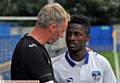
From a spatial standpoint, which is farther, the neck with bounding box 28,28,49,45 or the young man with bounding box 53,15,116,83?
the young man with bounding box 53,15,116,83

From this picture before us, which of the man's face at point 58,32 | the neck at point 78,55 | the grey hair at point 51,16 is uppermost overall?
the grey hair at point 51,16

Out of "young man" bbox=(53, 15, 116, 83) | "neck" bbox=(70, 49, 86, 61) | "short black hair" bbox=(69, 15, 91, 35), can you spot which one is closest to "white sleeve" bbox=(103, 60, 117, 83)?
"young man" bbox=(53, 15, 116, 83)

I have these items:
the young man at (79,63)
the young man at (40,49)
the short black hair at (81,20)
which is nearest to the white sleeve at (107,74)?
the young man at (79,63)

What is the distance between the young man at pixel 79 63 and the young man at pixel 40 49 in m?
0.54

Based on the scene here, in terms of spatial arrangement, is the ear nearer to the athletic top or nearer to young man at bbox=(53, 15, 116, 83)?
young man at bbox=(53, 15, 116, 83)

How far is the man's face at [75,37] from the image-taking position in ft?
12.3

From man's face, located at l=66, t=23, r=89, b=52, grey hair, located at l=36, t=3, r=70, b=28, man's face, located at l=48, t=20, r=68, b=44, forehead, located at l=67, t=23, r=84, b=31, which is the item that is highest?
grey hair, located at l=36, t=3, r=70, b=28

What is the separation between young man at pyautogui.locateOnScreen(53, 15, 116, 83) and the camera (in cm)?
377

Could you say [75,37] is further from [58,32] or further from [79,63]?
[58,32]

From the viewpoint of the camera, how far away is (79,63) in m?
3.86

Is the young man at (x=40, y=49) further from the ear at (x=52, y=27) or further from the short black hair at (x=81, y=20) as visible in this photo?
the short black hair at (x=81, y=20)

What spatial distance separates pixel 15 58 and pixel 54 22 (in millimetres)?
376

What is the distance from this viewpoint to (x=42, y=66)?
10.2 ft

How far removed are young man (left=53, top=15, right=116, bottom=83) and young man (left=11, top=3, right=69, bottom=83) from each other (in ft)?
1.76
